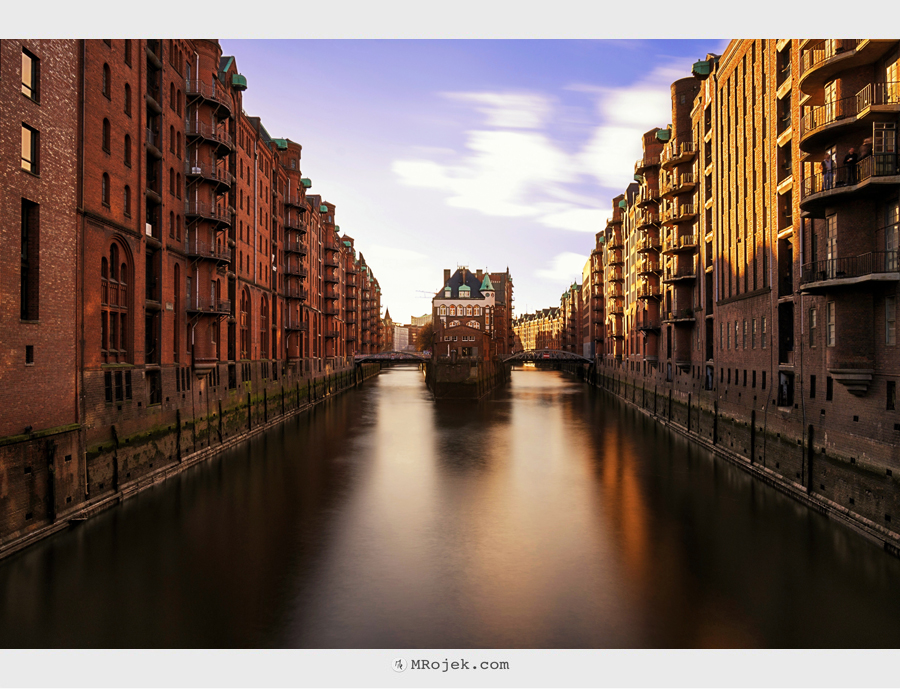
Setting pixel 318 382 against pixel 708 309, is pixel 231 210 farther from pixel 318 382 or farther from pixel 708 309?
pixel 708 309

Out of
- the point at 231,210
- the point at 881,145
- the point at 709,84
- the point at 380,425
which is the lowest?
the point at 380,425

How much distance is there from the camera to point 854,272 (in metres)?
20.0

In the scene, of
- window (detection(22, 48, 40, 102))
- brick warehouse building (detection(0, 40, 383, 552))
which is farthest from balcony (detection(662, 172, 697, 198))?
window (detection(22, 48, 40, 102))

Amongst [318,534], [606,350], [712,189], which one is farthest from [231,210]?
[606,350]

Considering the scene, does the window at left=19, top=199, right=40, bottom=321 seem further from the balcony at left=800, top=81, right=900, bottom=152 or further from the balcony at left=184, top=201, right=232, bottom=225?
the balcony at left=800, top=81, right=900, bottom=152

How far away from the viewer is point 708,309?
40969 mm

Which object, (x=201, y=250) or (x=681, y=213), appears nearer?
(x=201, y=250)

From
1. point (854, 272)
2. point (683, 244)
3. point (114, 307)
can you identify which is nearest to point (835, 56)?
point (854, 272)

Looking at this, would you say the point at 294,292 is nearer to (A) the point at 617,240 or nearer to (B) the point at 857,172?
(A) the point at 617,240

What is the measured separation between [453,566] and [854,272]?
15.8 meters

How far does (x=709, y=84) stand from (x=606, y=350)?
Result: 53.1 meters

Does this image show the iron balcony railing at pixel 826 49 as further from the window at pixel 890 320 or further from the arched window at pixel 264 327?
the arched window at pixel 264 327

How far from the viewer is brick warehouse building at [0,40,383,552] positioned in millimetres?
17391

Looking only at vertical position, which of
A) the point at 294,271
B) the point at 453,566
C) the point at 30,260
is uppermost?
the point at 294,271
